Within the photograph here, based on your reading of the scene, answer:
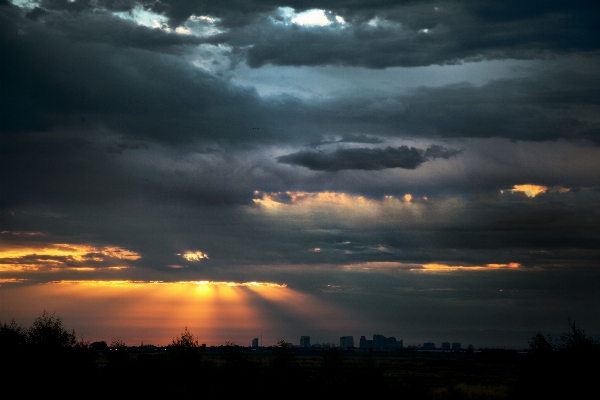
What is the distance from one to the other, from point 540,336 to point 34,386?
6215 centimetres

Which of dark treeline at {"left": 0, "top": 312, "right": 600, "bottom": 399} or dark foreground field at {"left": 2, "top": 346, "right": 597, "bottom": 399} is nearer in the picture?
dark treeline at {"left": 0, "top": 312, "right": 600, "bottom": 399}

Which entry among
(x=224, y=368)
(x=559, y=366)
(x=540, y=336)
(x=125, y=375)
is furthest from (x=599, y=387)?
(x=125, y=375)

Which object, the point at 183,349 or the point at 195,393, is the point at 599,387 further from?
the point at 183,349

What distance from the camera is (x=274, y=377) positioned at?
77562mm

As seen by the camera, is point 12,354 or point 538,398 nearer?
point 538,398

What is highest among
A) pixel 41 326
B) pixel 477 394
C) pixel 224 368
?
pixel 41 326

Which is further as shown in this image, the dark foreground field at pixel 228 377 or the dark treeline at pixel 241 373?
the dark foreground field at pixel 228 377

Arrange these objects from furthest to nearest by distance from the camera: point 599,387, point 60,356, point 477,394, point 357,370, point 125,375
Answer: point 477,394 < point 125,375 < point 60,356 < point 357,370 < point 599,387

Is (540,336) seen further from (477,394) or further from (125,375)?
(125,375)

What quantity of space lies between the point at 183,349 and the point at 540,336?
201ft

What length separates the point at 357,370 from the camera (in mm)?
74438

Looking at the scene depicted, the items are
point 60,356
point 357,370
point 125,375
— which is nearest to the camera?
point 357,370

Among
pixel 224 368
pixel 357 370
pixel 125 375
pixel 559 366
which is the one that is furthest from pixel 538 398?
pixel 125 375

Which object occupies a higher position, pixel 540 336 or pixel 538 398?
pixel 540 336
